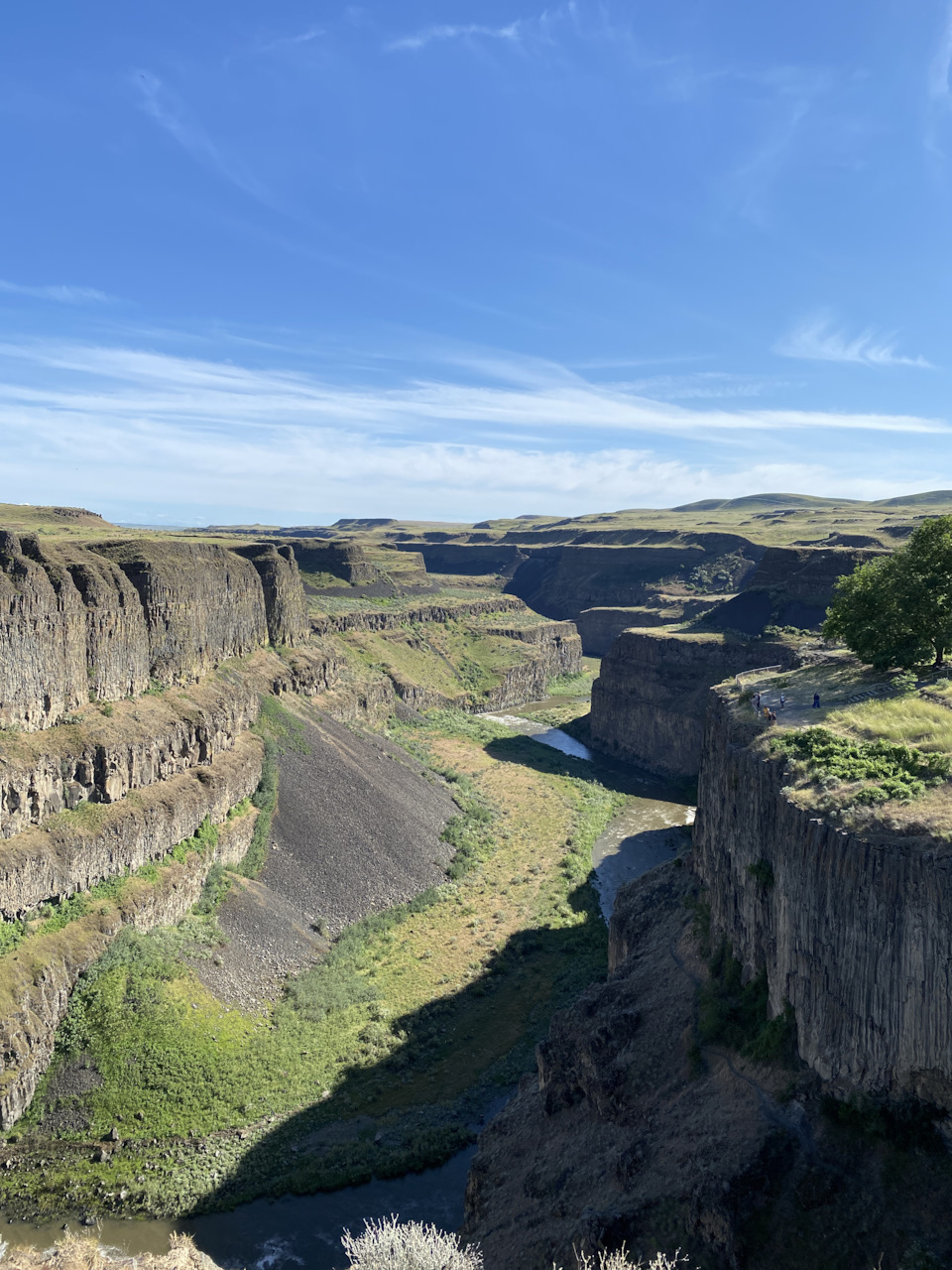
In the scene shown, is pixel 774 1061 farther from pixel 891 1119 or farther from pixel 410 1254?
pixel 410 1254

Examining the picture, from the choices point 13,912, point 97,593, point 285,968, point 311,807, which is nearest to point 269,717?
point 311,807

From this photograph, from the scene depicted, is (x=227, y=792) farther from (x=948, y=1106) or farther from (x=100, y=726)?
(x=948, y=1106)

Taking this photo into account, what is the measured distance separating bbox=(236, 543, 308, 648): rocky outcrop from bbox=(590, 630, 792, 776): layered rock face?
137ft

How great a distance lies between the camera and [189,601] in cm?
5953

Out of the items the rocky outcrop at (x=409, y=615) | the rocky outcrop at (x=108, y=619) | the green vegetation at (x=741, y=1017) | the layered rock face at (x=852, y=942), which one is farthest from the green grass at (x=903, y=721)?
the rocky outcrop at (x=409, y=615)

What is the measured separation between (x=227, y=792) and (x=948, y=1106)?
43.4 m

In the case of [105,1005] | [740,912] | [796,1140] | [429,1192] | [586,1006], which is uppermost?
[740,912]

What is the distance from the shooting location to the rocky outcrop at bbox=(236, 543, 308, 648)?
78.5 metres

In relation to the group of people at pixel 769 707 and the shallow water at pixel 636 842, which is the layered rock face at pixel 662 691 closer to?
the shallow water at pixel 636 842

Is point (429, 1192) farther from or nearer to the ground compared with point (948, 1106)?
nearer to the ground

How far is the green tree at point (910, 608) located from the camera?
36.0 metres

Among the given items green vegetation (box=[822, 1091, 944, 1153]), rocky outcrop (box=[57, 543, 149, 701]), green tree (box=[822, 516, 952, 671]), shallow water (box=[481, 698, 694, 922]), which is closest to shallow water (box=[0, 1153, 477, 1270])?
green vegetation (box=[822, 1091, 944, 1153])

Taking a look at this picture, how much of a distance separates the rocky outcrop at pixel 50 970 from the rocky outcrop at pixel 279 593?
121 ft

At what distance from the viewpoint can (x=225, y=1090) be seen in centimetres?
3578
